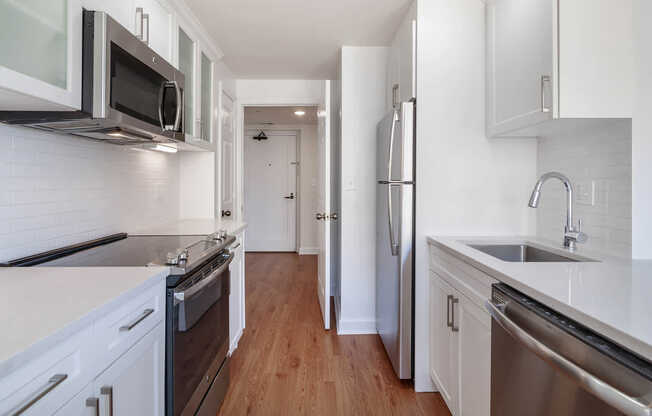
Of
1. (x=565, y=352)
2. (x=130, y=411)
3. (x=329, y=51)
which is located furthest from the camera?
(x=329, y=51)

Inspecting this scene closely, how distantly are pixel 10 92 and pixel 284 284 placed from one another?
3756 mm

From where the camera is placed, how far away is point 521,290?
1159mm

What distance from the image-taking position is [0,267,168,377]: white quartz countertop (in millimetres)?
705

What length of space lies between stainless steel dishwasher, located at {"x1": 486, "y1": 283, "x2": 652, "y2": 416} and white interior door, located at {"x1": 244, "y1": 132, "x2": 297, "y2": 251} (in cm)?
552

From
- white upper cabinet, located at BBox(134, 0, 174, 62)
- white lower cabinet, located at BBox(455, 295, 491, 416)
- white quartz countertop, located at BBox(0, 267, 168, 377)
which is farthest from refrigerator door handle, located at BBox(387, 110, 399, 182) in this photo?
white quartz countertop, located at BBox(0, 267, 168, 377)

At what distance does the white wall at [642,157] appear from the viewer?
1.49 meters

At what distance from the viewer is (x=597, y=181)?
1.70 m

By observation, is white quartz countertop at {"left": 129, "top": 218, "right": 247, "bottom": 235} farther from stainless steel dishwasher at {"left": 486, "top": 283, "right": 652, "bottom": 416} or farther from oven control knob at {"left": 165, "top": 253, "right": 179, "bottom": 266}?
stainless steel dishwasher at {"left": 486, "top": 283, "right": 652, "bottom": 416}

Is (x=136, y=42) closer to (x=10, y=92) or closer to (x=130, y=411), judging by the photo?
(x=10, y=92)

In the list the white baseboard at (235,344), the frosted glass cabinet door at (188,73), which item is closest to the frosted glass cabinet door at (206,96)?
the frosted glass cabinet door at (188,73)

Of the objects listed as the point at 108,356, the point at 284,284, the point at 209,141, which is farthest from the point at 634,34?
the point at 284,284

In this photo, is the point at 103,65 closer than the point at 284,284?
Yes

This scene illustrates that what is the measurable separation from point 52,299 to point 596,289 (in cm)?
146

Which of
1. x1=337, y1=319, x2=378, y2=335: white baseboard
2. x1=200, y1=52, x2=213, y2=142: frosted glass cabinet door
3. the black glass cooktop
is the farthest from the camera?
x1=337, y1=319, x2=378, y2=335: white baseboard
